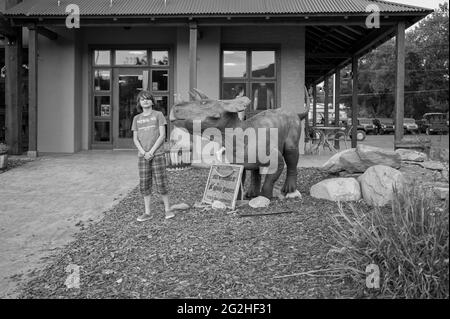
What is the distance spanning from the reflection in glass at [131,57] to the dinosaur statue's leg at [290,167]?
31.2ft

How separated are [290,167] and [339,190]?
777mm

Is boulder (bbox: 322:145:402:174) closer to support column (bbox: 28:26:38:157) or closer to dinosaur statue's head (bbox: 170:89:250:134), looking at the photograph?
dinosaur statue's head (bbox: 170:89:250:134)

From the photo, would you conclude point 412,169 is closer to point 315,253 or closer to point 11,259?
point 315,253

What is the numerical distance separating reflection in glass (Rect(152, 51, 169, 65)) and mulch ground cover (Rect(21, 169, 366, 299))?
9.53 metres

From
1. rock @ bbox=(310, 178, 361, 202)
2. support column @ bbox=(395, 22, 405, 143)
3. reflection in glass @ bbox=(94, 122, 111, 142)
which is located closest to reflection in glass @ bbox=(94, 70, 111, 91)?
reflection in glass @ bbox=(94, 122, 111, 142)

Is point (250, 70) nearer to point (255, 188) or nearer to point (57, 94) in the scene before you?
point (57, 94)

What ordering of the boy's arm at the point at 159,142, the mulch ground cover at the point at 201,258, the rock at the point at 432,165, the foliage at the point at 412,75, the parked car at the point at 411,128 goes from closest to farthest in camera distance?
the mulch ground cover at the point at 201,258 → the boy's arm at the point at 159,142 → the rock at the point at 432,165 → the parked car at the point at 411,128 → the foliage at the point at 412,75

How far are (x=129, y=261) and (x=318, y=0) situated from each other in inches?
425

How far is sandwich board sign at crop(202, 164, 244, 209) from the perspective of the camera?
6.00 metres

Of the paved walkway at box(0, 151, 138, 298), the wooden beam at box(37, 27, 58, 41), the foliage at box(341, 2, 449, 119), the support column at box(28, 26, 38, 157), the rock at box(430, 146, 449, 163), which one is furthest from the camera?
the foliage at box(341, 2, 449, 119)

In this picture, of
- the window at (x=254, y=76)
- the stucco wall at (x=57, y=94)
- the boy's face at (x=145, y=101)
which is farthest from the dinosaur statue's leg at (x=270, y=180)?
the stucco wall at (x=57, y=94)

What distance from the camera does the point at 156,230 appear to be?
516 cm

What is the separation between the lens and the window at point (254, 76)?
46.8 ft

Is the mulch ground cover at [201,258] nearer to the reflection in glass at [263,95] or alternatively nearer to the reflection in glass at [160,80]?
the reflection in glass at [263,95]
